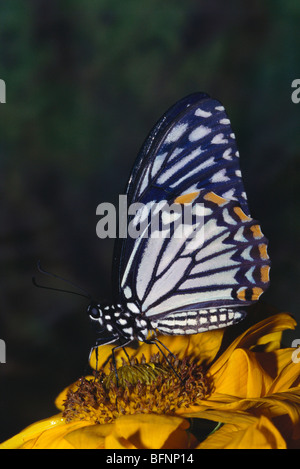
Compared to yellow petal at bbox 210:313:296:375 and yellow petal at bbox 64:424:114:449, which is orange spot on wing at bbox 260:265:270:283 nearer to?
yellow petal at bbox 210:313:296:375

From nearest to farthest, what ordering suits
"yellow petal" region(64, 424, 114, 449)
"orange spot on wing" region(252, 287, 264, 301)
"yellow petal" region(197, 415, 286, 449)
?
"yellow petal" region(197, 415, 286, 449)
"yellow petal" region(64, 424, 114, 449)
"orange spot on wing" region(252, 287, 264, 301)

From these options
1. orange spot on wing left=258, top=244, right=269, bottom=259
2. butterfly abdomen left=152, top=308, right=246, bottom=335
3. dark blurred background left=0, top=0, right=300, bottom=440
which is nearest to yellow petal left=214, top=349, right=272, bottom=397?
butterfly abdomen left=152, top=308, right=246, bottom=335

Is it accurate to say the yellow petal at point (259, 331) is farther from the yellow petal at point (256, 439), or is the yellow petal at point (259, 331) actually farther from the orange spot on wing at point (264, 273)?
the yellow petal at point (256, 439)

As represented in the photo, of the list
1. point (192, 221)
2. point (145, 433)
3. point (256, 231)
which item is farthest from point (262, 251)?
point (145, 433)

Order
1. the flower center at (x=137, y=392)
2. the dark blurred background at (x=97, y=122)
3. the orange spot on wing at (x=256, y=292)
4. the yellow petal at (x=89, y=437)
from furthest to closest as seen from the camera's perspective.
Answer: the dark blurred background at (x=97, y=122) < the orange spot on wing at (x=256, y=292) < the flower center at (x=137, y=392) < the yellow petal at (x=89, y=437)

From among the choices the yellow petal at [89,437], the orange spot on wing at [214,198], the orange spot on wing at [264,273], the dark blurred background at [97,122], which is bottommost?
the yellow petal at [89,437]

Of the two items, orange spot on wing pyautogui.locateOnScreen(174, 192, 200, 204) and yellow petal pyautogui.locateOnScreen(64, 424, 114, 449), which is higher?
orange spot on wing pyautogui.locateOnScreen(174, 192, 200, 204)

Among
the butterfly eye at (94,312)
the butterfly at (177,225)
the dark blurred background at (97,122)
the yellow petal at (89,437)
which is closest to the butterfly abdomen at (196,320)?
the butterfly at (177,225)
